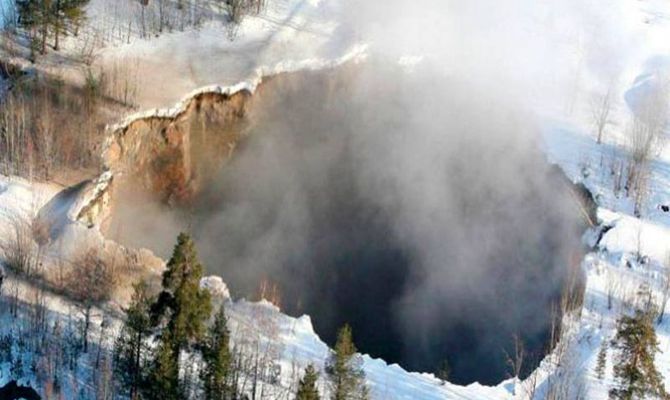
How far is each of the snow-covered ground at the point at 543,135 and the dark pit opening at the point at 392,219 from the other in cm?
142

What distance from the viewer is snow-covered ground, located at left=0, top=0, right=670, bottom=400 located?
3291cm

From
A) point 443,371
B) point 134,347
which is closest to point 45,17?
point 134,347

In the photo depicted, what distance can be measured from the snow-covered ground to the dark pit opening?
1.42 meters

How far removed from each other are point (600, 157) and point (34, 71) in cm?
2779

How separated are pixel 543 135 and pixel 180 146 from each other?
18.2 m

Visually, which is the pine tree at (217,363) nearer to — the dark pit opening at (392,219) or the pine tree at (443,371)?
the dark pit opening at (392,219)

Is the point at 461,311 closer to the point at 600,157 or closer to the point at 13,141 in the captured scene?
the point at 600,157

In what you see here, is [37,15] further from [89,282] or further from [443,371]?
[443,371]

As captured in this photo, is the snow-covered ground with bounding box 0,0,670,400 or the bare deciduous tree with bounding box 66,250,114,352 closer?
the snow-covered ground with bounding box 0,0,670,400

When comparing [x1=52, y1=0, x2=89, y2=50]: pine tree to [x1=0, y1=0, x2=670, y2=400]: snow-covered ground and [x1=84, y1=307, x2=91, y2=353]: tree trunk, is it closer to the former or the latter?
[x1=0, y1=0, x2=670, y2=400]: snow-covered ground

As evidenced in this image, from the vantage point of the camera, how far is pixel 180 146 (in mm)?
44062

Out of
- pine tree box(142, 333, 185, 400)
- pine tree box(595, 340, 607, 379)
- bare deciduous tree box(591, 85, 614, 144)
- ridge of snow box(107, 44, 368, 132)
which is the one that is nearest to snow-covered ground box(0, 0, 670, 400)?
ridge of snow box(107, 44, 368, 132)

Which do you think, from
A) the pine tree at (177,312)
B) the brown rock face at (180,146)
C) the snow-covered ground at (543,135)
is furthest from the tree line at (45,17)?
the pine tree at (177,312)

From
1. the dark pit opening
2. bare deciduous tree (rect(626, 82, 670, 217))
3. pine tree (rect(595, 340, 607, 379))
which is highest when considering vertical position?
bare deciduous tree (rect(626, 82, 670, 217))
